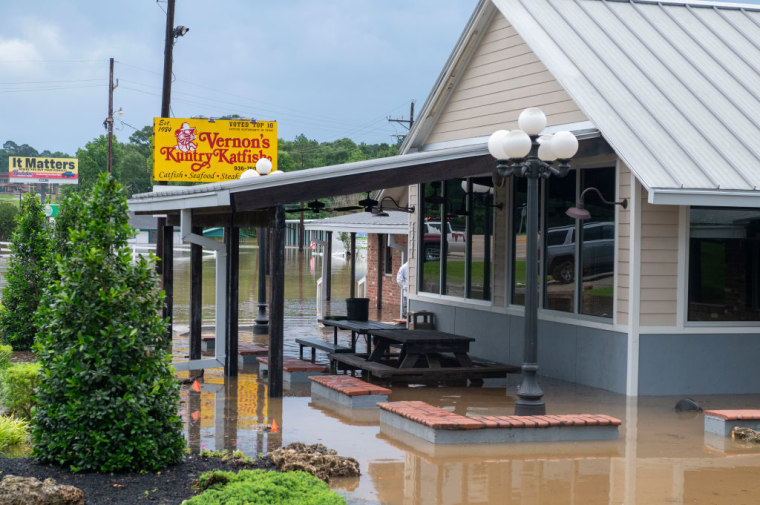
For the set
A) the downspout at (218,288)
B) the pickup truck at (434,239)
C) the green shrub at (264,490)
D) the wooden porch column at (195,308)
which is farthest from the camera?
the pickup truck at (434,239)

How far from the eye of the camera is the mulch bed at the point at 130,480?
597 cm

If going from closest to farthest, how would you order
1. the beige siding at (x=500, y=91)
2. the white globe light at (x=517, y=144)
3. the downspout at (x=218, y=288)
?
the white globe light at (x=517, y=144) < the downspout at (x=218, y=288) < the beige siding at (x=500, y=91)

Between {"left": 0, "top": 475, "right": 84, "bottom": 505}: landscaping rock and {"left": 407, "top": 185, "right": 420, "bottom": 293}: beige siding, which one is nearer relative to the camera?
{"left": 0, "top": 475, "right": 84, "bottom": 505}: landscaping rock

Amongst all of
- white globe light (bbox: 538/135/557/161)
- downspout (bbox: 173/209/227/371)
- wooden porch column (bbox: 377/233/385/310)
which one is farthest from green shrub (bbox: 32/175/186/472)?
wooden porch column (bbox: 377/233/385/310)

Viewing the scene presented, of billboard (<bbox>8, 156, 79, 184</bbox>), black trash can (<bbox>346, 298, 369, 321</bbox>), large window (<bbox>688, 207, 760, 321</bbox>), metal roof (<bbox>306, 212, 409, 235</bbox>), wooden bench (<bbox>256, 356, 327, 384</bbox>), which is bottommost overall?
wooden bench (<bbox>256, 356, 327, 384</bbox>)

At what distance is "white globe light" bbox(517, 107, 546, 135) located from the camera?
8.95 metres

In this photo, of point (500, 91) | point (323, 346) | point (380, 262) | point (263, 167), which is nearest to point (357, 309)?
point (323, 346)

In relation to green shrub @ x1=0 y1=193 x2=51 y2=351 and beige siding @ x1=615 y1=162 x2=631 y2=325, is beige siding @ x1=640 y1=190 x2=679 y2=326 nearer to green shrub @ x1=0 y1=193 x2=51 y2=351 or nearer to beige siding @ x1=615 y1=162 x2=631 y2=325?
beige siding @ x1=615 y1=162 x2=631 y2=325

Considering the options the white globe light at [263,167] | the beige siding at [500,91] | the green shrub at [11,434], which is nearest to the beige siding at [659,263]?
the beige siding at [500,91]

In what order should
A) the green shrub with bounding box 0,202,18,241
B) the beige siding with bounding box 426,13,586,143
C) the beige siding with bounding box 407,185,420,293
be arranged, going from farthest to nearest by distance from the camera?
the green shrub with bounding box 0,202,18,241
the beige siding with bounding box 407,185,420,293
the beige siding with bounding box 426,13,586,143

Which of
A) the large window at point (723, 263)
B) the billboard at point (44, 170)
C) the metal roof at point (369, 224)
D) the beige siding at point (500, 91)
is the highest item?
the billboard at point (44, 170)

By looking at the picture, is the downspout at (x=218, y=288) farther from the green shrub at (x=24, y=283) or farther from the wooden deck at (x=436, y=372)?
the green shrub at (x=24, y=283)

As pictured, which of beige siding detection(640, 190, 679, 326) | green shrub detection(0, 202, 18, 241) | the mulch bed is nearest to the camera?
the mulch bed

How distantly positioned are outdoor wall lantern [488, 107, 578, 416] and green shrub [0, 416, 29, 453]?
15.1 feet
